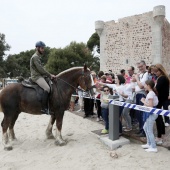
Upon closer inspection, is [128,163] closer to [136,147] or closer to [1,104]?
[136,147]

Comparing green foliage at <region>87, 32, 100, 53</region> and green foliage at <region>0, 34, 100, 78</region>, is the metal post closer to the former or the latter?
green foliage at <region>0, 34, 100, 78</region>

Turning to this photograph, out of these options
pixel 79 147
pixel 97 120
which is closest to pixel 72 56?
pixel 97 120

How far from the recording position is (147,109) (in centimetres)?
357

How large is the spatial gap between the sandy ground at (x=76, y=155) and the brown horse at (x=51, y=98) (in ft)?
1.17

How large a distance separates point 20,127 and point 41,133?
3.72 feet

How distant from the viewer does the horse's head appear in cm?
486

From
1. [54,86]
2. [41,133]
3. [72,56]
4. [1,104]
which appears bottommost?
[41,133]

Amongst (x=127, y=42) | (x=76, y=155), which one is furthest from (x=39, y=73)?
(x=127, y=42)

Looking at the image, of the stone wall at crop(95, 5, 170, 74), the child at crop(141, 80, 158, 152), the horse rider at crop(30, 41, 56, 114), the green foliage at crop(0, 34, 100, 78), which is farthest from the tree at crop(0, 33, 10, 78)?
the child at crop(141, 80, 158, 152)

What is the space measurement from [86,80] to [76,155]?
1846 mm

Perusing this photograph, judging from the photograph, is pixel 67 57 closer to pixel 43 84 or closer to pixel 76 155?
pixel 43 84

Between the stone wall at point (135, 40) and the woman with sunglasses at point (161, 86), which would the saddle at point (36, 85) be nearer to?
the woman with sunglasses at point (161, 86)

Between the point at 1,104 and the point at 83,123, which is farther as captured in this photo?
the point at 83,123

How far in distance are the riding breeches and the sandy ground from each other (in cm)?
145
